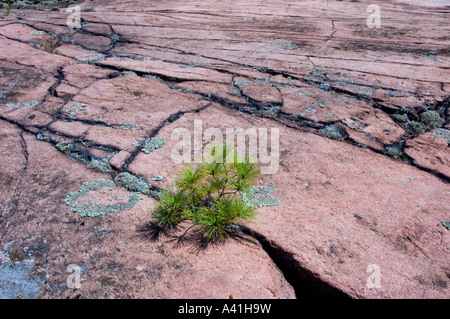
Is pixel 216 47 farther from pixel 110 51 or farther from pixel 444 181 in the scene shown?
pixel 444 181

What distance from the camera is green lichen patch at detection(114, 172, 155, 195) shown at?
2.14 metres

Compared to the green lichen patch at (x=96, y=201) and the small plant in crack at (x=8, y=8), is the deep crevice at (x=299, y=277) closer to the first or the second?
the green lichen patch at (x=96, y=201)

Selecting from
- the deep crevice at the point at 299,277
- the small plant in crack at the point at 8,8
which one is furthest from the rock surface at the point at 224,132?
the small plant in crack at the point at 8,8

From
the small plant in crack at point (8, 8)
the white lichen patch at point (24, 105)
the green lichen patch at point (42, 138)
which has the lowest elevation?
the green lichen patch at point (42, 138)

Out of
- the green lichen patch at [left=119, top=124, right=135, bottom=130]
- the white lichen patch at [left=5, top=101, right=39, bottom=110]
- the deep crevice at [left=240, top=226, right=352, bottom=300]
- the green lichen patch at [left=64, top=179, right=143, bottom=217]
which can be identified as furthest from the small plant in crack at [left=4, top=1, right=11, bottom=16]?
the deep crevice at [left=240, top=226, right=352, bottom=300]

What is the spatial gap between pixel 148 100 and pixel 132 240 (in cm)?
179

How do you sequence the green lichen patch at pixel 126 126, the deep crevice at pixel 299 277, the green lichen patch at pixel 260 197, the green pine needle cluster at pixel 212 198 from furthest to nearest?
the green lichen patch at pixel 126 126 → the green lichen patch at pixel 260 197 → the green pine needle cluster at pixel 212 198 → the deep crevice at pixel 299 277

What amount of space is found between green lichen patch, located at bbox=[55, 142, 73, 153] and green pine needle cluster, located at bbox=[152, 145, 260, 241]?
0.96 m

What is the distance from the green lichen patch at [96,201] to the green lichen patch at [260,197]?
71 cm

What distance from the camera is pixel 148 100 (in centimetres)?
320

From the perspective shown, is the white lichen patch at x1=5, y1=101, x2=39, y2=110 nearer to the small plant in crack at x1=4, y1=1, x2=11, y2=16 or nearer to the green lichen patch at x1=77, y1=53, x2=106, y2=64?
the green lichen patch at x1=77, y1=53, x2=106, y2=64

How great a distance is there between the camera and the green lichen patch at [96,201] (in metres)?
1.94

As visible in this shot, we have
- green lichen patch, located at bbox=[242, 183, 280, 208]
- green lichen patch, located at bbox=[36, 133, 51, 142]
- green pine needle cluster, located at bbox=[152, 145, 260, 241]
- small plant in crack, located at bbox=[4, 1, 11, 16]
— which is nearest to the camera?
green pine needle cluster, located at bbox=[152, 145, 260, 241]

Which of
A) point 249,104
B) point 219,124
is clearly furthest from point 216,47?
point 219,124
